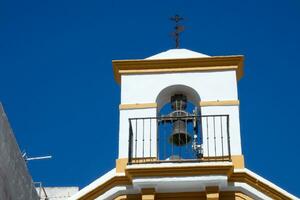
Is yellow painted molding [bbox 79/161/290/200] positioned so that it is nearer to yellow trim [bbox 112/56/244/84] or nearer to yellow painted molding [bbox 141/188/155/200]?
yellow painted molding [bbox 141/188/155/200]

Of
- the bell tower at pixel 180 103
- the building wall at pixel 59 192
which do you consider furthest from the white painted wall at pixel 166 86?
the building wall at pixel 59 192

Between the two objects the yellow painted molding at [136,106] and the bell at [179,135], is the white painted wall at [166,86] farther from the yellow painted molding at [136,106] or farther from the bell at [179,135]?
the bell at [179,135]

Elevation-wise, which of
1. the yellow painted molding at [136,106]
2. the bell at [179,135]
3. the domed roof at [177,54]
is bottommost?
the bell at [179,135]

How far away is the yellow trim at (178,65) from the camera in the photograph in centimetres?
1441

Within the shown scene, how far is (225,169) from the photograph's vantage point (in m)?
12.7

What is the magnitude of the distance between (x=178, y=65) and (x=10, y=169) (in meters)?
4.15

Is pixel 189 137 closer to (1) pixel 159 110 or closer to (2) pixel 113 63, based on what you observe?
(1) pixel 159 110

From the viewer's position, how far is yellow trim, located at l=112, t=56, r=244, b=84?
14406mm

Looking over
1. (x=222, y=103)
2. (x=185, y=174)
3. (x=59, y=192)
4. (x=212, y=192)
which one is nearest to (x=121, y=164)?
(x=185, y=174)

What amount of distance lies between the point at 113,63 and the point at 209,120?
2.16m

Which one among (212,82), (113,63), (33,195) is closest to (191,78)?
(212,82)

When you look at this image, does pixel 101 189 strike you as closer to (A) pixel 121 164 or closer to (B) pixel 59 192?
(A) pixel 121 164

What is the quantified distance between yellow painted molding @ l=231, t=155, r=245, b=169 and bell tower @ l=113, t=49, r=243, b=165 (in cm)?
2

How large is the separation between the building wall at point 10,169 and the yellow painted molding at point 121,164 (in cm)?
156
